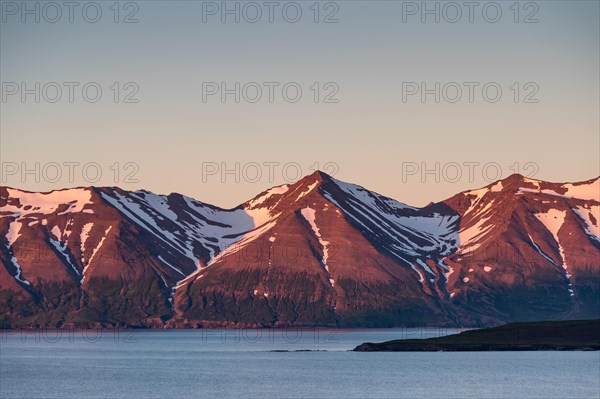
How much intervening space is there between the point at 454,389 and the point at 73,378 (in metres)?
59.8

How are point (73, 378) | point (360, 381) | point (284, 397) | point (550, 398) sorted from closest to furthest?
1. point (550, 398)
2. point (284, 397)
3. point (360, 381)
4. point (73, 378)

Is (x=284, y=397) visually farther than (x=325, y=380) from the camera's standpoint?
No

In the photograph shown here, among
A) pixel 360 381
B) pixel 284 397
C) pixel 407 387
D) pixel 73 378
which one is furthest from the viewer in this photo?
pixel 73 378

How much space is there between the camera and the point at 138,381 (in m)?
179

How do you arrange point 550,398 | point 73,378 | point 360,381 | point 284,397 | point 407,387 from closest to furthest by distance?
1. point 550,398
2. point 284,397
3. point 407,387
4. point 360,381
5. point 73,378

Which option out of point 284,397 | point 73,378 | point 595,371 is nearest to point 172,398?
point 284,397

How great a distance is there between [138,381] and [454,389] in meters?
48.0

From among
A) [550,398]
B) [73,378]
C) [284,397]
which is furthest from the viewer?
[73,378]

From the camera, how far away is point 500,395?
477 ft

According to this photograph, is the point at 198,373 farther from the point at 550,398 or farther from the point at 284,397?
the point at 550,398

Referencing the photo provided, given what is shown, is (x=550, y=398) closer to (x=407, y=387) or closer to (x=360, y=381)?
(x=407, y=387)

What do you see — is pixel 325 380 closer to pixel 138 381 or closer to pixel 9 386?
pixel 138 381

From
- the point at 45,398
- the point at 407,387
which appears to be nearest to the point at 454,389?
the point at 407,387

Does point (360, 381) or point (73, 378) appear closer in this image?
point (360, 381)
